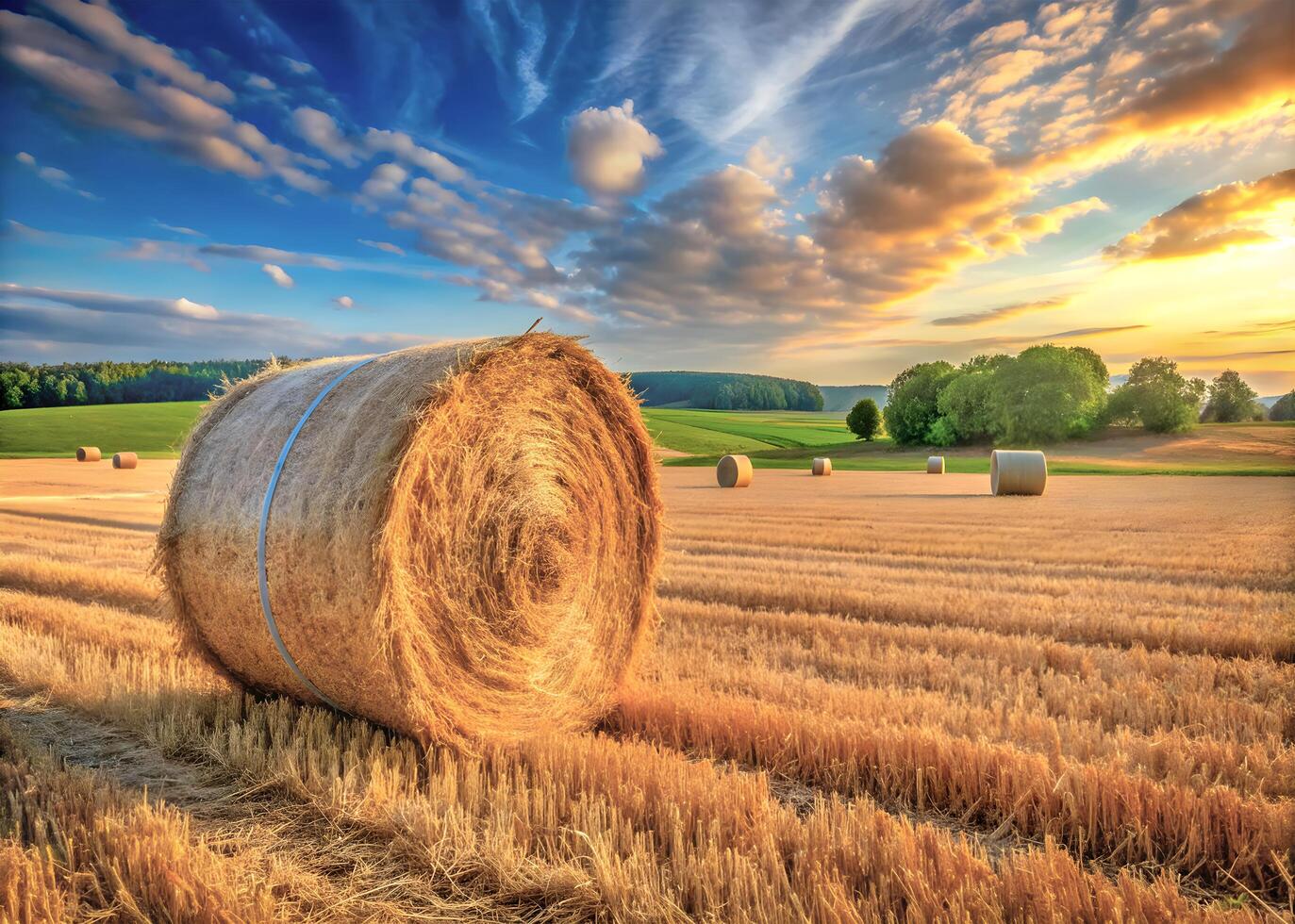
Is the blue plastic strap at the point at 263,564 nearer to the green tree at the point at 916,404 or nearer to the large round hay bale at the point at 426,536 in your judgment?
the large round hay bale at the point at 426,536

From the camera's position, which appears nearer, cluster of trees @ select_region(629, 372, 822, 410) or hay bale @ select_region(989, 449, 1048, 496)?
hay bale @ select_region(989, 449, 1048, 496)

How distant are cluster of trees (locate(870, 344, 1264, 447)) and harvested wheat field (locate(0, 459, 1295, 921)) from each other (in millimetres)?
49114

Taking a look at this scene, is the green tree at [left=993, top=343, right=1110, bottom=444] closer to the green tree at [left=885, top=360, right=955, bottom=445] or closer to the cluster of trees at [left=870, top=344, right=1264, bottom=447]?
the cluster of trees at [left=870, top=344, right=1264, bottom=447]

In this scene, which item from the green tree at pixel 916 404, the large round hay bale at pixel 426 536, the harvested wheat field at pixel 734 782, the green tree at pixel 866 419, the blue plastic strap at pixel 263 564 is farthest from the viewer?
the green tree at pixel 866 419

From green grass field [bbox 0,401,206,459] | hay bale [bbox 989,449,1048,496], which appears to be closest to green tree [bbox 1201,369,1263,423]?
hay bale [bbox 989,449,1048,496]

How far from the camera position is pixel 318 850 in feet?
11.4

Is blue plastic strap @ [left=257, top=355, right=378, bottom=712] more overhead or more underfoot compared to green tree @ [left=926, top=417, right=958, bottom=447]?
more overhead

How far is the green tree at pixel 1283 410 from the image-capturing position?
43862mm

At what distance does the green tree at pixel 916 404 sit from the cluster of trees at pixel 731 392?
35.4 meters

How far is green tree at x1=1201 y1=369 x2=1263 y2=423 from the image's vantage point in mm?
48175

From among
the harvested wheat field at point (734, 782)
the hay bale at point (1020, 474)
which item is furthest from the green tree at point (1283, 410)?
the harvested wheat field at point (734, 782)

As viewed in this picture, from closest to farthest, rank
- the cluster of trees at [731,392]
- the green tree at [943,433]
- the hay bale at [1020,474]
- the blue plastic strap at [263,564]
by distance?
the blue plastic strap at [263,564], the hay bale at [1020,474], the green tree at [943,433], the cluster of trees at [731,392]

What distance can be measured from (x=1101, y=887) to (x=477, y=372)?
3714mm

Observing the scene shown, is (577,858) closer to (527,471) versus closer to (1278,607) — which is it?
(527,471)
